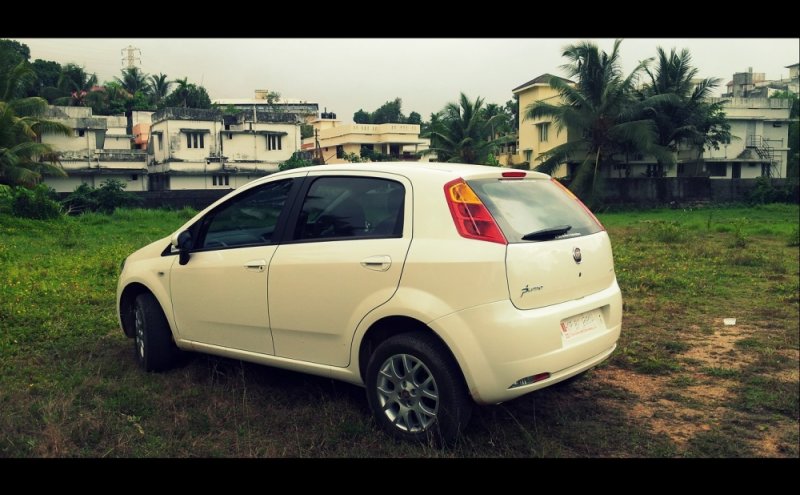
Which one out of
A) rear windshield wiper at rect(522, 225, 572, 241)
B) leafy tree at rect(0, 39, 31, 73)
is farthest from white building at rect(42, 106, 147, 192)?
rear windshield wiper at rect(522, 225, 572, 241)

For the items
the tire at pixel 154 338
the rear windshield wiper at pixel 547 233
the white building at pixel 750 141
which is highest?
the white building at pixel 750 141

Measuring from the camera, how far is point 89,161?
137ft

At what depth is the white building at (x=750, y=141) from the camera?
43.7 metres

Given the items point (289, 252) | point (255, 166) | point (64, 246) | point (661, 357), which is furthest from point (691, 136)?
point (289, 252)

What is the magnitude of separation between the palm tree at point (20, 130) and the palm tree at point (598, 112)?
22939mm

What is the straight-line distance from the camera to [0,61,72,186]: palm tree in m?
29.4

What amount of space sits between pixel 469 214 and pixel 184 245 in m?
2.38

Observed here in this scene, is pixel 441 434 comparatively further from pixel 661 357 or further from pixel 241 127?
pixel 241 127

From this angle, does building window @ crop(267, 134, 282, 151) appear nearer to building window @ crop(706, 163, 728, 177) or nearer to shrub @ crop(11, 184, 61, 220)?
shrub @ crop(11, 184, 61, 220)

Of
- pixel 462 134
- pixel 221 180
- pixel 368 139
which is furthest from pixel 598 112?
pixel 368 139

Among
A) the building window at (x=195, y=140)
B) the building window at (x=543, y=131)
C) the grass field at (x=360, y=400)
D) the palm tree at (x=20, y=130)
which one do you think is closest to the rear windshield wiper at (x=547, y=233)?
the grass field at (x=360, y=400)

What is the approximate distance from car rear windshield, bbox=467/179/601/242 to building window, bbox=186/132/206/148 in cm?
4019

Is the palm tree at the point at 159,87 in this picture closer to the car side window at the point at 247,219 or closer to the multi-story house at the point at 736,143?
the multi-story house at the point at 736,143

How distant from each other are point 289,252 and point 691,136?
3660 cm
